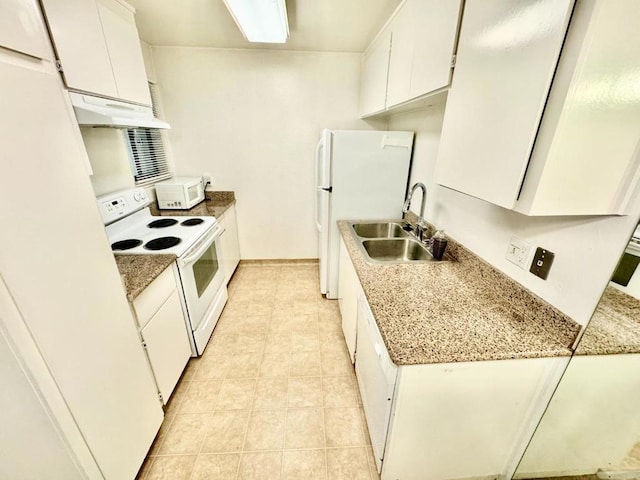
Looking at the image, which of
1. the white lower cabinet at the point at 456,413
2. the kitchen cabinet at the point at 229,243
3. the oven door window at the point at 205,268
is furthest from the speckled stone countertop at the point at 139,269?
the white lower cabinet at the point at 456,413

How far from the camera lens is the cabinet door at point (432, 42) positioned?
1.10m

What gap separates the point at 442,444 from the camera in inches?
41.4

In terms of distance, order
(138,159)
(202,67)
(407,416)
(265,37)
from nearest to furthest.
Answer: (407,416) < (265,37) < (138,159) < (202,67)

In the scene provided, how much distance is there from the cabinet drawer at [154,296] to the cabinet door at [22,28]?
3.21ft

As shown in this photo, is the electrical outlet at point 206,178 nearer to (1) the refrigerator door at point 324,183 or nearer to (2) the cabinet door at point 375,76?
(1) the refrigerator door at point 324,183

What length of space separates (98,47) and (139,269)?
1302 mm

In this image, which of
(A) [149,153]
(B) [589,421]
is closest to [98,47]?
(A) [149,153]

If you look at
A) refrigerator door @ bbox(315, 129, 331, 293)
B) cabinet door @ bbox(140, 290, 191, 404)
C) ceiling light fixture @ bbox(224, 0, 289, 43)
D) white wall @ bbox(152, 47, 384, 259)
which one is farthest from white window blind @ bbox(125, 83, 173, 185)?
refrigerator door @ bbox(315, 129, 331, 293)

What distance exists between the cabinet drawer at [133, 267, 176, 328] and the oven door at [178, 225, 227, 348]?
108 millimetres

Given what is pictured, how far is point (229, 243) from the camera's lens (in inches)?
113

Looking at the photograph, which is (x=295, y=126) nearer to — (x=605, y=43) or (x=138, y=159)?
(x=138, y=159)

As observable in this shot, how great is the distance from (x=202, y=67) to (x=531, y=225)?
3106 millimetres

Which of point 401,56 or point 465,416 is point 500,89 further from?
point 465,416

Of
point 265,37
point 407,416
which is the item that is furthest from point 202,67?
point 407,416
